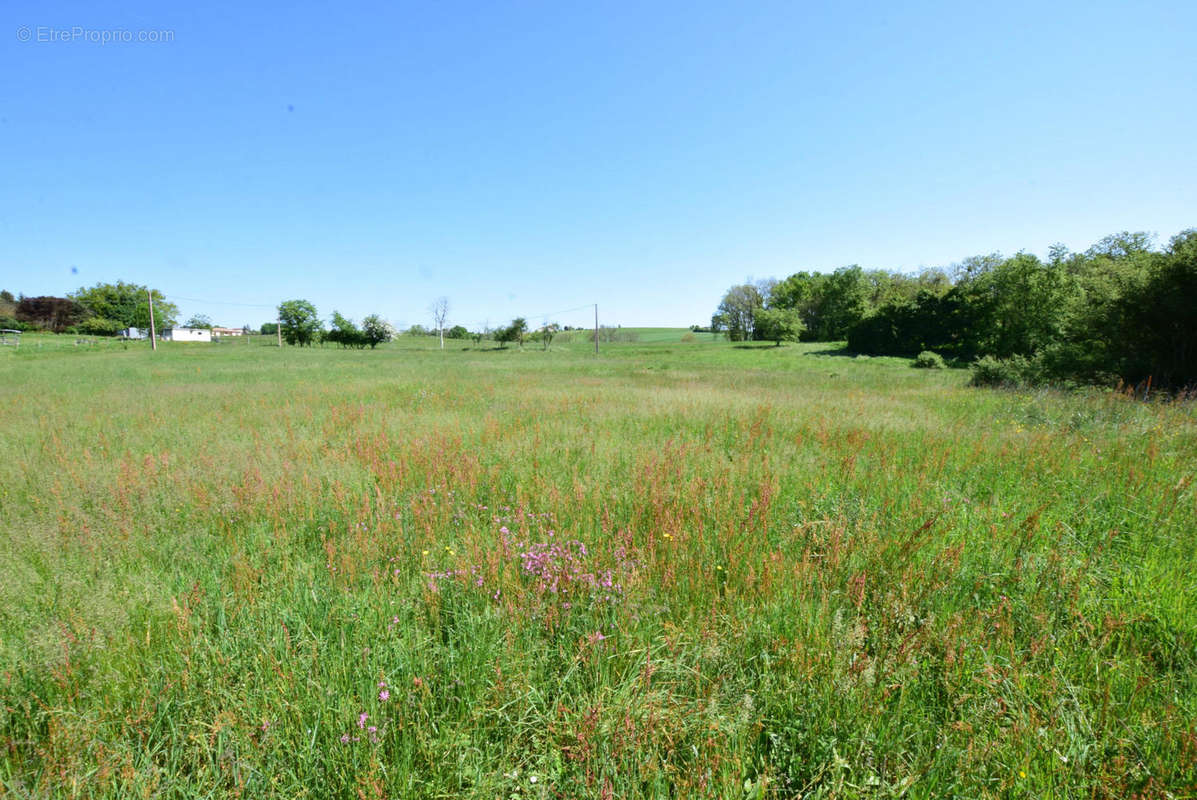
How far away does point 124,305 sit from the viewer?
98562 mm

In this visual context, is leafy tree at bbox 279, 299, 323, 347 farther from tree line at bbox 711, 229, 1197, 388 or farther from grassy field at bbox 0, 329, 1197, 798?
grassy field at bbox 0, 329, 1197, 798

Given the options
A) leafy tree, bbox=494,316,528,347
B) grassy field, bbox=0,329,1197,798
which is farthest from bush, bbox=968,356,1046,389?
leafy tree, bbox=494,316,528,347

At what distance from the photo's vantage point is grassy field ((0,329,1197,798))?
1881mm

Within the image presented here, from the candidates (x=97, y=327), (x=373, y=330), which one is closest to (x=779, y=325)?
(x=373, y=330)

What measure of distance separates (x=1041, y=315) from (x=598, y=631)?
46.3 metres

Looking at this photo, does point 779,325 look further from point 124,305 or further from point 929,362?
point 124,305

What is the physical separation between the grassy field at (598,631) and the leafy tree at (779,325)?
55101 millimetres

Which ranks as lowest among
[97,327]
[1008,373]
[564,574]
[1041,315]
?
[564,574]

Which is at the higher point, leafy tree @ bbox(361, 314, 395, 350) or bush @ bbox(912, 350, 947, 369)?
leafy tree @ bbox(361, 314, 395, 350)

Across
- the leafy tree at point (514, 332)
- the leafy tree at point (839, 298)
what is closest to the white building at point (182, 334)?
the leafy tree at point (514, 332)

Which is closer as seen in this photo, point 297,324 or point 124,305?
point 297,324

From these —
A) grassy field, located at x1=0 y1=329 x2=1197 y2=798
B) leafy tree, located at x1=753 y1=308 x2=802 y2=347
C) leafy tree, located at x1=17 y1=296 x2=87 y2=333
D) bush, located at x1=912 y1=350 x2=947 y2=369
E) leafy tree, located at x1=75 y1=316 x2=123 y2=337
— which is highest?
leafy tree, located at x1=17 y1=296 x2=87 y2=333

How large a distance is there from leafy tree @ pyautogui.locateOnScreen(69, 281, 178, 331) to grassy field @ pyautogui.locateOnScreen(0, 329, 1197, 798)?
132m

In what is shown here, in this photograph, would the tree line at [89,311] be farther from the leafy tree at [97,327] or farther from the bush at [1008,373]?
the bush at [1008,373]
